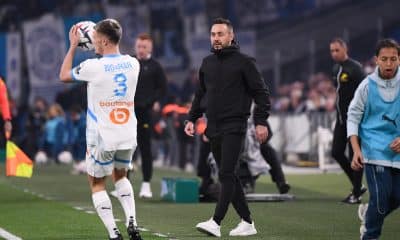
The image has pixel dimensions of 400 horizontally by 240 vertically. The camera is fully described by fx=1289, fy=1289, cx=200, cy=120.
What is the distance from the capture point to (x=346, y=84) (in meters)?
15.6

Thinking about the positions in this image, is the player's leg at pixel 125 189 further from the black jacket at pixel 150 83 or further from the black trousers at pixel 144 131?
the black jacket at pixel 150 83

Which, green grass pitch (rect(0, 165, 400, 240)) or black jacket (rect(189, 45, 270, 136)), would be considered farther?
green grass pitch (rect(0, 165, 400, 240))

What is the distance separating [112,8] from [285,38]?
185 inches

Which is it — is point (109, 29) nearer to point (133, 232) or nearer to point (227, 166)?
point (133, 232)

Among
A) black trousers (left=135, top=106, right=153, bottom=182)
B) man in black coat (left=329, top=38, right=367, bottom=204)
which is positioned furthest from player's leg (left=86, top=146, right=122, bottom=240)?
black trousers (left=135, top=106, right=153, bottom=182)

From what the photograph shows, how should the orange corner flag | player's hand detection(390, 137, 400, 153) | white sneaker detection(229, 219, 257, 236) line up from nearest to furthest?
player's hand detection(390, 137, 400, 153) < white sneaker detection(229, 219, 257, 236) < the orange corner flag

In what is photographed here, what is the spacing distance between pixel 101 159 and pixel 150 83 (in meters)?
6.48

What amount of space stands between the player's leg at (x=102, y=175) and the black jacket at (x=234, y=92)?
4.55ft

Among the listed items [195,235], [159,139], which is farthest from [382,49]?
[159,139]

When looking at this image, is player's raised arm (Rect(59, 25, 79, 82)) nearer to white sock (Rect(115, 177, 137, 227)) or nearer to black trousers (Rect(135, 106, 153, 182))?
white sock (Rect(115, 177, 137, 227))

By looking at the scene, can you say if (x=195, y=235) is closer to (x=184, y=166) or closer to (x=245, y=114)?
(x=245, y=114)

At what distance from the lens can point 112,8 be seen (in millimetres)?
32188

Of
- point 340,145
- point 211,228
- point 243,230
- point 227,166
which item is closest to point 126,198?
point 211,228

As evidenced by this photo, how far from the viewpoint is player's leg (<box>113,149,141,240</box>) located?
423 inches
